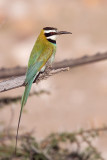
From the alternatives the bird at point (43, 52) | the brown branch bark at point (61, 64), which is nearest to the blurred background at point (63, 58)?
the brown branch bark at point (61, 64)

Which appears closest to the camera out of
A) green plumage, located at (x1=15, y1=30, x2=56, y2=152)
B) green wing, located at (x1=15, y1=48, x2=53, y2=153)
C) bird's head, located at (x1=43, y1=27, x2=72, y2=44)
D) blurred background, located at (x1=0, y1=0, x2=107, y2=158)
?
green wing, located at (x1=15, y1=48, x2=53, y2=153)

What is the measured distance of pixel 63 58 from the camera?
7.80 metres

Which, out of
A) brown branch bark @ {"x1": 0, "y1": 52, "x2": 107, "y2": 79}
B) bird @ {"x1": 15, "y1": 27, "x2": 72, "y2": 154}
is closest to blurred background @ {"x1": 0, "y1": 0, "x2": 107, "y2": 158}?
brown branch bark @ {"x1": 0, "y1": 52, "x2": 107, "y2": 79}

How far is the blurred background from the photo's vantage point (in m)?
6.10

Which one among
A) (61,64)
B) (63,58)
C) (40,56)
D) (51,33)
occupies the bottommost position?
(63,58)

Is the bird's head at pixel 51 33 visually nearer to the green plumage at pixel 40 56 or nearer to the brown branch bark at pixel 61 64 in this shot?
the green plumage at pixel 40 56

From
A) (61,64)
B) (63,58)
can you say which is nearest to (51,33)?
(61,64)

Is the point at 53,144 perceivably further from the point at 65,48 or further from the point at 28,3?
the point at 28,3

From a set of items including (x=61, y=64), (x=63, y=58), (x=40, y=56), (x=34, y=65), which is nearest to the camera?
(x=34, y=65)

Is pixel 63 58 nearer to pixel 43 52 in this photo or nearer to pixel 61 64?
pixel 61 64

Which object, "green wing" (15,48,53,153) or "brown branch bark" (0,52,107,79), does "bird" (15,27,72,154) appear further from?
"brown branch bark" (0,52,107,79)

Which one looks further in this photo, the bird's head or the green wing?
the bird's head

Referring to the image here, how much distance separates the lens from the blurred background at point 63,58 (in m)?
6.10

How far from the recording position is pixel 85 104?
6793 mm
